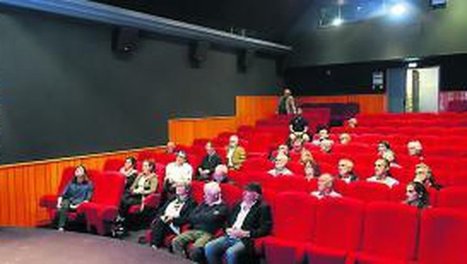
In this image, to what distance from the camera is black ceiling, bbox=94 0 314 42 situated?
8.55m

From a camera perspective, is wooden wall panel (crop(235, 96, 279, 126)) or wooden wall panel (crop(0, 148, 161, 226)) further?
wooden wall panel (crop(235, 96, 279, 126))

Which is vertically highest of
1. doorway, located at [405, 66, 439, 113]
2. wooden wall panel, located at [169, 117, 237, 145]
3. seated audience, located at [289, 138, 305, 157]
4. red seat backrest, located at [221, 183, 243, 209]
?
doorway, located at [405, 66, 439, 113]

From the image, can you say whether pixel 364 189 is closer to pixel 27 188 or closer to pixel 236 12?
pixel 27 188

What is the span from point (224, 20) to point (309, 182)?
19.6 feet

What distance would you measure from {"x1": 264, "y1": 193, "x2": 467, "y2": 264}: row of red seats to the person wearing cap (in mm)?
97

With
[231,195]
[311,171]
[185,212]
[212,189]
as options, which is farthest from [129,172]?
[311,171]

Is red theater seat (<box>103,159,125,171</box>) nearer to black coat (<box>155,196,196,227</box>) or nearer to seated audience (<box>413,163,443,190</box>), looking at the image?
black coat (<box>155,196,196,227</box>)

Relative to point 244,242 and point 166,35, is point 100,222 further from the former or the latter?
point 166,35

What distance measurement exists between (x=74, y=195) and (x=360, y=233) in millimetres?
3282

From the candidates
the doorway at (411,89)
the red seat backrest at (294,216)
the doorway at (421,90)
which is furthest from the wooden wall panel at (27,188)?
the doorway at (421,90)

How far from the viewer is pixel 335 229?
3.84 metres

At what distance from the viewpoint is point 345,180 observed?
4.84m

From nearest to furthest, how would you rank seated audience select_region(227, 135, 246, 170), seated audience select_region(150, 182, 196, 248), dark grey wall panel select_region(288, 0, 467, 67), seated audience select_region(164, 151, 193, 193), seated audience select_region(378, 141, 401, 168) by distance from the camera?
seated audience select_region(150, 182, 196, 248)
seated audience select_region(378, 141, 401, 168)
seated audience select_region(164, 151, 193, 193)
seated audience select_region(227, 135, 246, 170)
dark grey wall panel select_region(288, 0, 467, 67)

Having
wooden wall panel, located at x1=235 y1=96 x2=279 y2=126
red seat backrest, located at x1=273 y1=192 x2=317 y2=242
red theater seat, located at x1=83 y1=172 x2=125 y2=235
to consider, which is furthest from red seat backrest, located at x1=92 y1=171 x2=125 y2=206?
wooden wall panel, located at x1=235 y1=96 x2=279 y2=126
